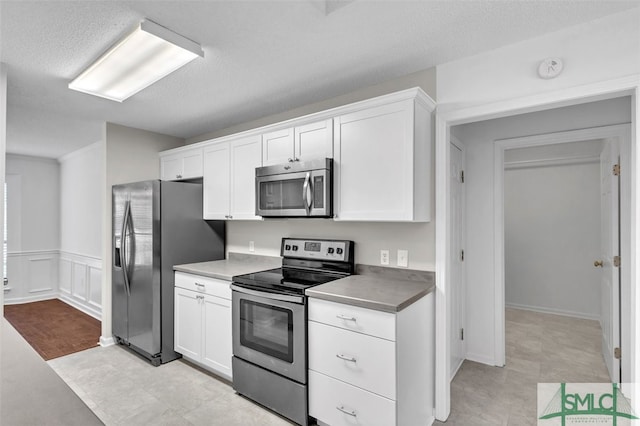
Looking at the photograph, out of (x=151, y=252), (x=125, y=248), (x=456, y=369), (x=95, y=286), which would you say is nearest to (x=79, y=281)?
(x=95, y=286)

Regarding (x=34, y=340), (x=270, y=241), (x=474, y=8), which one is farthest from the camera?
(x=34, y=340)

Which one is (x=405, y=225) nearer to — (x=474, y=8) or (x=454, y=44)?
(x=454, y=44)

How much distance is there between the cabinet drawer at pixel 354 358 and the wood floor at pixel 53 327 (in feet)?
9.83

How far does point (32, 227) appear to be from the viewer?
5676 millimetres

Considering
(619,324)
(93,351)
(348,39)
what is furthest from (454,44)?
(93,351)

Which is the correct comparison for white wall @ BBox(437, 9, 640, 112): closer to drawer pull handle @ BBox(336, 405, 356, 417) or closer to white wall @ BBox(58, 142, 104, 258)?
drawer pull handle @ BBox(336, 405, 356, 417)

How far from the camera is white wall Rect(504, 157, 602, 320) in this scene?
4422 mm

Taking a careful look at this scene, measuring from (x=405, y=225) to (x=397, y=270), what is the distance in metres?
0.35

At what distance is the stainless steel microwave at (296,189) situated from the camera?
8.04 feet

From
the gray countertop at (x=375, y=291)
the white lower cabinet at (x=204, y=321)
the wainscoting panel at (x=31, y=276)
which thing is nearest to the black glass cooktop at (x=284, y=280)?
the gray countertop at (x=375, y=291)

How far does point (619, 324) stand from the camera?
262 centimetres

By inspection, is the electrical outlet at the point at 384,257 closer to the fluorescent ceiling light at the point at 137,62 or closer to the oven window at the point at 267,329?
the oven window at the point at 267,329

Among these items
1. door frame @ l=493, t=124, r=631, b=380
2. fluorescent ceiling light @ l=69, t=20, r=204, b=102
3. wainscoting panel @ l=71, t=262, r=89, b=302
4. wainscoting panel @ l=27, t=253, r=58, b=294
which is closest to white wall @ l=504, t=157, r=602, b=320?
door frame @ l=493, t=124, r=631, b=380

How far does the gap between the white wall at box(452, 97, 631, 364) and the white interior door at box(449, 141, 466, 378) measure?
0.39 ft
